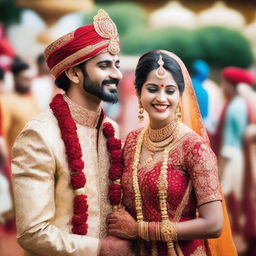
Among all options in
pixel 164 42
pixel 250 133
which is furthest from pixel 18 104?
pixel 250 133

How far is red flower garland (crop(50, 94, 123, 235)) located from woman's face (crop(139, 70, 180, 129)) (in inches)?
11.9

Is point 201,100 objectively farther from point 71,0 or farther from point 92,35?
point 71,0

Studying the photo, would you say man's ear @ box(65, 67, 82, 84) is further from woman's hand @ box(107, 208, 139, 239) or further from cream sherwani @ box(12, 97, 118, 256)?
woman's hand @ box(107, 208, 139, 239)

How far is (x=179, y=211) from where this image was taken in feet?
11.3

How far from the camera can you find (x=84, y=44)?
3.63 metres

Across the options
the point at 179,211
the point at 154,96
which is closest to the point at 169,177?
the point at 179,211

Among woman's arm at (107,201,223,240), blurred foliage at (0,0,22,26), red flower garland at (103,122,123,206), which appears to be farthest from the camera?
blurred foliage at (0,0,22,26)

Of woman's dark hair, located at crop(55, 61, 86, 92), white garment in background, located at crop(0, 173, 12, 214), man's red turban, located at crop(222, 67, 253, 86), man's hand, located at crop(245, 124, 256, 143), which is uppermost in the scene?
man's red turban, located at crop(222, 67, 253, 86)

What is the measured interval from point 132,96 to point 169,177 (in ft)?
15.5

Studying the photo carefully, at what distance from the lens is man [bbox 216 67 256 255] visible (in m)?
8.72

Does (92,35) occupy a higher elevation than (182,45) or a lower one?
lower

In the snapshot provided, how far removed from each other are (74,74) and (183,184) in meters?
0.77

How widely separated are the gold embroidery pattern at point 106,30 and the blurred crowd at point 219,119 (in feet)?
13.5

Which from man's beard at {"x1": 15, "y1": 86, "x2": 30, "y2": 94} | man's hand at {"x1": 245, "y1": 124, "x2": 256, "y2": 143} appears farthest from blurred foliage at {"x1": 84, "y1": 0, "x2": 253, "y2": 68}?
man's beard at {"x1": 15, "y1": 86, "x2": 30, "y2": 94}
